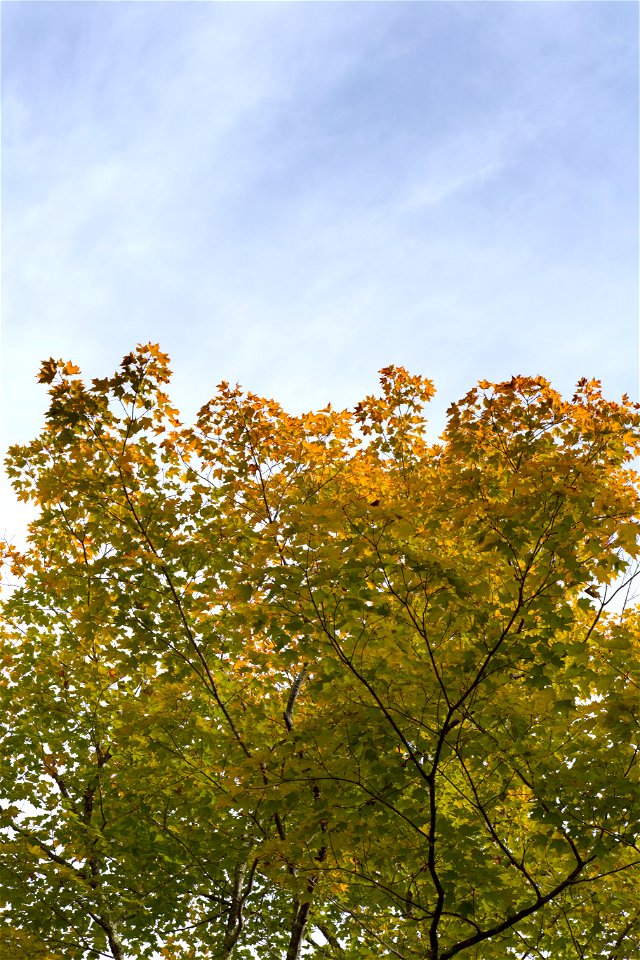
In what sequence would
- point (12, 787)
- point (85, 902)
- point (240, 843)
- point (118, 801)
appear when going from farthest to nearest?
point (12, 787) → point (118, 801) → point (85, 902) → point (240, 843)

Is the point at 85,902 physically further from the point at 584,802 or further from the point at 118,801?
the point at 584,802

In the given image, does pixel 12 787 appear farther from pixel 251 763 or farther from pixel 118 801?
pixel 251 763

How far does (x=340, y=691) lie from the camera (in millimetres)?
5250

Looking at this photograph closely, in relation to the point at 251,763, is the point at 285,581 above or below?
above

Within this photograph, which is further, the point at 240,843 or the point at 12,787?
the point at 12,787

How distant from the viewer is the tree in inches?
194

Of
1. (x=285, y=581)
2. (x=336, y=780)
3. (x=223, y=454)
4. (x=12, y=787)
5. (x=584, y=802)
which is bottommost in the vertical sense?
(x=584, y=802)

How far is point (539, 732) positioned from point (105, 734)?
596 cm

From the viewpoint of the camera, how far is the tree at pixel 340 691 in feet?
16.2

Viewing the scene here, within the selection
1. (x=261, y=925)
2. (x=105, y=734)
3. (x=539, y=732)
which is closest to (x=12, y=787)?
(x=105, y=734)

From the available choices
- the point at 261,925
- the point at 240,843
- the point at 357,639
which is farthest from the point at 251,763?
the point at 261,925

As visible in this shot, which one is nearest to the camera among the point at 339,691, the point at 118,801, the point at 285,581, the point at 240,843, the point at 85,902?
the point at 285,581

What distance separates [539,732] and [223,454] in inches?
159

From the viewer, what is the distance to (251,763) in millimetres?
5035
